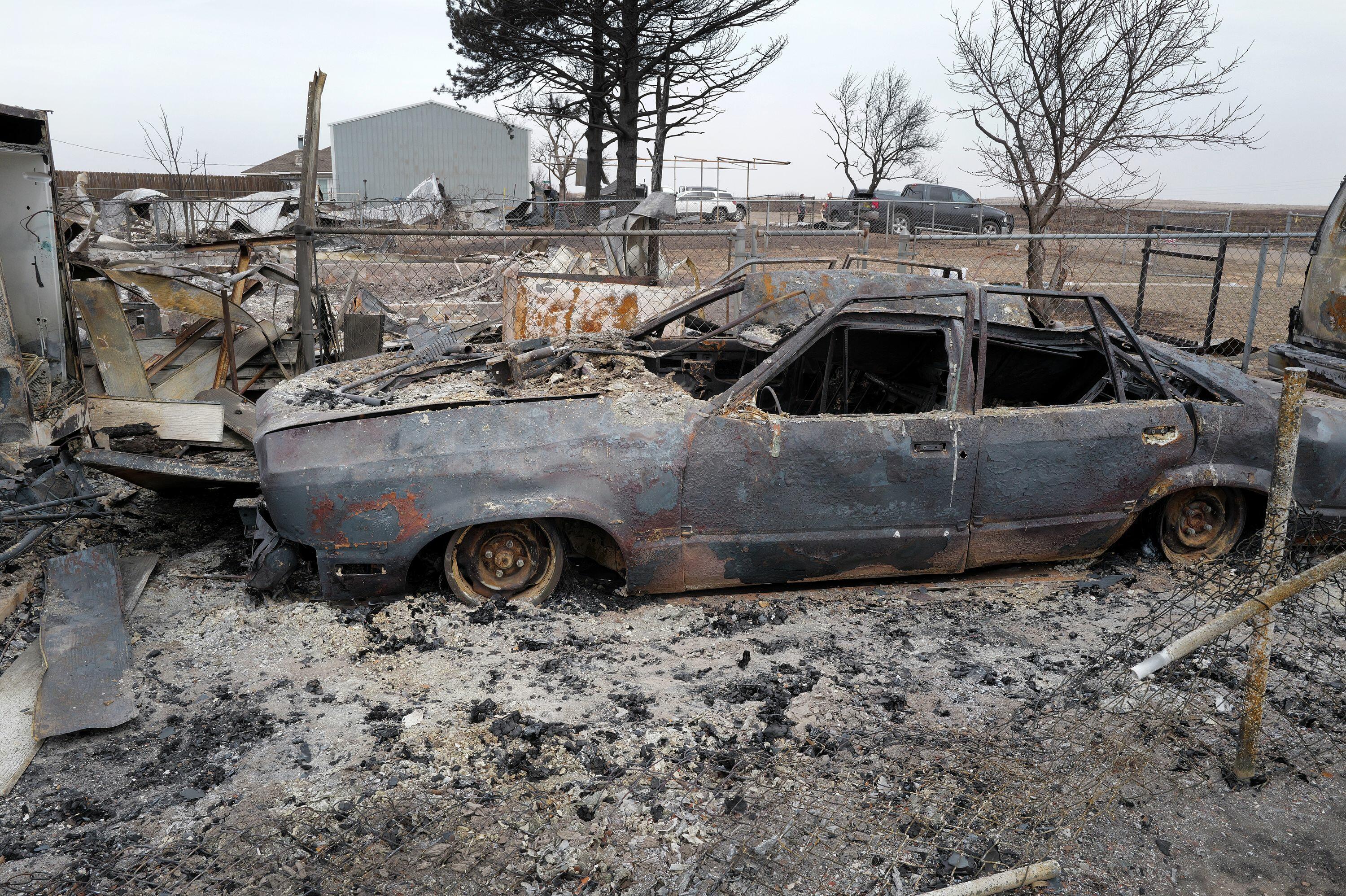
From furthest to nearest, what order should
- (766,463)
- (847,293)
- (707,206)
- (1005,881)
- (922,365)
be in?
1. (707,206)
2. (847,293)
3. (922,365)
4. (766,463)
5. (1005,881)

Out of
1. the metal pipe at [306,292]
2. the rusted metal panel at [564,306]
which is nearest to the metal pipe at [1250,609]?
the rusted metal panel at [564,306]

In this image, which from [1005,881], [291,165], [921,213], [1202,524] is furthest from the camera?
[291,165]

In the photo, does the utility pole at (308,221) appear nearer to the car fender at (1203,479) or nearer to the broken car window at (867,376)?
the broken car window at (867,376)

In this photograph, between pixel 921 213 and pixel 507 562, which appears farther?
pixel 921 213

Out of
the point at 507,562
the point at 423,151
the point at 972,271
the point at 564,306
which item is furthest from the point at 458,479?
the point at 423,151

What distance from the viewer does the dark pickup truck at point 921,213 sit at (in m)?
22.2

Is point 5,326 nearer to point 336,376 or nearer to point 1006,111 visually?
point 336,376

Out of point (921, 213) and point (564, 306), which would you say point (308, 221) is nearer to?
point (564, 306)

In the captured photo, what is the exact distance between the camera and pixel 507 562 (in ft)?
13.1

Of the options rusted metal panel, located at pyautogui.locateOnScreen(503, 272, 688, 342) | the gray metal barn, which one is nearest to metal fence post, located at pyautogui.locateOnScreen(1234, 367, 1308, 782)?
rusted metal panel, located at pyautogui.locateOnScreen(503, 272, 688, 342)

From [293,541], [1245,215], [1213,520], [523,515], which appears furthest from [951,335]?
[1245,215]

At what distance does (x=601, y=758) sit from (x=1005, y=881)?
129 cm

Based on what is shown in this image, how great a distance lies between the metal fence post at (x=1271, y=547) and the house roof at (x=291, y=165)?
3611cm

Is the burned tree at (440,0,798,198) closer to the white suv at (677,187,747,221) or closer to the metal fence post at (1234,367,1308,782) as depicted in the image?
the white suv at (677,187,747,221)
